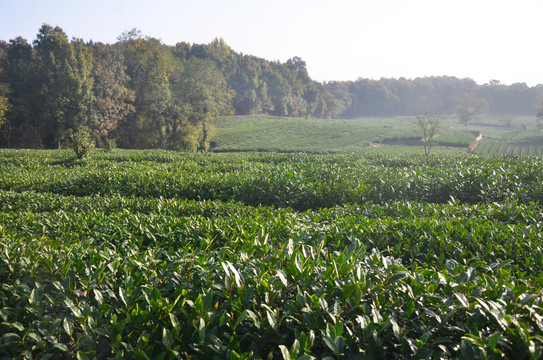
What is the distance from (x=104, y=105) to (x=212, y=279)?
41.1 m

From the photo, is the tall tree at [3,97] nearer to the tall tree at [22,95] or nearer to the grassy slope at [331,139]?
the tall tree at [22,95]

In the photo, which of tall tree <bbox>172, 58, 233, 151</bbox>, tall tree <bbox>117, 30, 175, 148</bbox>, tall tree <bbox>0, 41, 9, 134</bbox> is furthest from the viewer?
tall tree <bbox>172, 58, 233, 151</bbox>

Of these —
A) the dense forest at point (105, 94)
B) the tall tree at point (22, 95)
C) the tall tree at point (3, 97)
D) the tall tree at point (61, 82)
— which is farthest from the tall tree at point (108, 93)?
the tall tree at point (3, 97)

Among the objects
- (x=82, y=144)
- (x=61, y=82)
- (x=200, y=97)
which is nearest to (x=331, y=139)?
(x=200, y=97)

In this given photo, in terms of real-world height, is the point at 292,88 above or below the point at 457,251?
above

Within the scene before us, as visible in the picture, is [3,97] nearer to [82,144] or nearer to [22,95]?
[22,95]

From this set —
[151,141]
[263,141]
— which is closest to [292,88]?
[263,141]

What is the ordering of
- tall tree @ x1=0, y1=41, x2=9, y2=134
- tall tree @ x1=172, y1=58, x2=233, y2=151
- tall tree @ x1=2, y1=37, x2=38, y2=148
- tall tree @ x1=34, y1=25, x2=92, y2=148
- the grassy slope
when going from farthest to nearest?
the grassy slope < tall tree @ x1=172, y1=58, x2=233, y2=151 < tall tree @ x1=2, y1=37, x2=38, y2=148 < tall tree @ x1=34, y1=25, x2=92, y2=148 < tall tree @ x1=0, y1=41, x2=9, y2=134

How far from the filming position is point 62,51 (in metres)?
36.1

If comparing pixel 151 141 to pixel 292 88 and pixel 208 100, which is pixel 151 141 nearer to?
pixel 208 100

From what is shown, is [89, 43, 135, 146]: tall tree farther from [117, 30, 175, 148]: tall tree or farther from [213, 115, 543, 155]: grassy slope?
[213, 115, 543, 155]: grassy slope

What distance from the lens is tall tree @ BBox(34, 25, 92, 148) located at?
115ft

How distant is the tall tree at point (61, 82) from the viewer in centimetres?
3491

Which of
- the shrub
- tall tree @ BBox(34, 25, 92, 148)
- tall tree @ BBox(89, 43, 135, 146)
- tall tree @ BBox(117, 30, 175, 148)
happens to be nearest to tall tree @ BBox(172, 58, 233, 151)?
tall tree @ BBox(117, 30, 175, 148)
